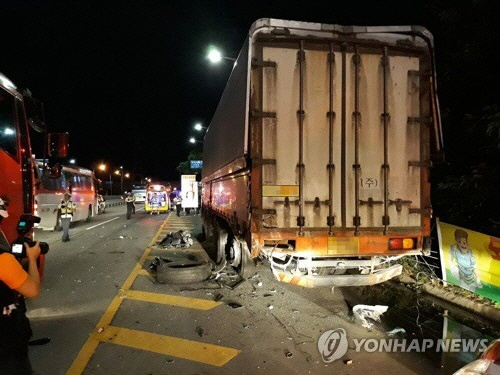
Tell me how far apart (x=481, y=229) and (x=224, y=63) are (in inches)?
441

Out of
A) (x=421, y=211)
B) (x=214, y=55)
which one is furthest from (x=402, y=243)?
(x=214, y=55)

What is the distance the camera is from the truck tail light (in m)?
5.42

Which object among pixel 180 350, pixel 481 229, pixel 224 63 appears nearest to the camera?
pixel 180 350

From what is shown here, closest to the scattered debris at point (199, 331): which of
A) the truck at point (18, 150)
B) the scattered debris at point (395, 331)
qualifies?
the truck at point (18, 150)

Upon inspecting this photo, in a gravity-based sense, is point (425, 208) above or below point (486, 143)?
below

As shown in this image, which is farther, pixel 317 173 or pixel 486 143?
pixel 486 143

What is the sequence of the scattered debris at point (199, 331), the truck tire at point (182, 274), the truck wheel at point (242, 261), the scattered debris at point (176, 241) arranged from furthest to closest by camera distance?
the scattered debris at point (176, 241), the truck tire at point (182, 274), the truck wheel at point (242, 261), the scattered debris at point (199, 331)

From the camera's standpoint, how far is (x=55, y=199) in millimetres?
16047

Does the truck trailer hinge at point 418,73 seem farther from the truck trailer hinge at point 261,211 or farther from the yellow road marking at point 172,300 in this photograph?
the yellow road marking at point 172,300

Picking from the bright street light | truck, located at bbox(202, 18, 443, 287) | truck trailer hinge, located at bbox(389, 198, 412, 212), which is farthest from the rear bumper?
the bright street light

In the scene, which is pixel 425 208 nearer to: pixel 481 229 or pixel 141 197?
pixel 481 229

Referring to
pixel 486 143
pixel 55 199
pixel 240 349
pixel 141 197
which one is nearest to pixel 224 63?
pixel 55 199

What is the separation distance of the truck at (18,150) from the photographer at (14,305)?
5.42 feet

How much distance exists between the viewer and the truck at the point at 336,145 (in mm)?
5176
